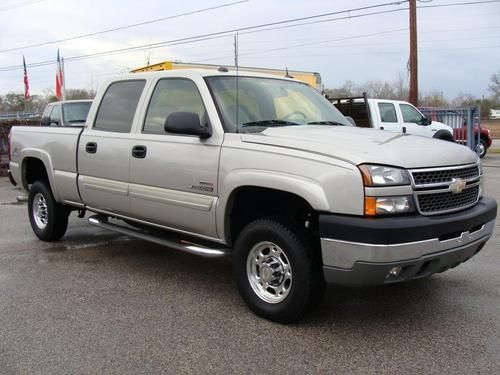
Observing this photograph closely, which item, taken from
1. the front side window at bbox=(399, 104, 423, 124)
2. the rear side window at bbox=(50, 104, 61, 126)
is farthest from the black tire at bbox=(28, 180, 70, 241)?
the front side window at bbox=(399, 104, 423, 124)

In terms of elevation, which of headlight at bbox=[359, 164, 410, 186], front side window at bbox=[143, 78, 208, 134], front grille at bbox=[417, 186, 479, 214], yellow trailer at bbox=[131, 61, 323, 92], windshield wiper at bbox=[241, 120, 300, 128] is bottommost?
front grille at bbox=[417, 186, 479, 214]

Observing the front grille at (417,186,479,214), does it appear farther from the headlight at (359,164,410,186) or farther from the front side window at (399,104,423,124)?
the front side window at (399,104,423,124)

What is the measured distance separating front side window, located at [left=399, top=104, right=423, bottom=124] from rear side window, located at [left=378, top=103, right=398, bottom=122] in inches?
13.6

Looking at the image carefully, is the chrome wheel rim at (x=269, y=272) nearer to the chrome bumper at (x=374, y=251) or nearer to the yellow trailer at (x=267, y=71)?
the chrome bumper at (x=374, y=251)

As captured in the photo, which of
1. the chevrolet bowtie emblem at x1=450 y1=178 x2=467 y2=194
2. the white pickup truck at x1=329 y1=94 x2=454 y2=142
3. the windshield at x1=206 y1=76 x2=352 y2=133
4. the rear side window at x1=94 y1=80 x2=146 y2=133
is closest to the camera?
the chevrolet bowtie emblem at x1=450 y1=178 x2=467 y2=194

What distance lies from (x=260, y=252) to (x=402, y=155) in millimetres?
1317

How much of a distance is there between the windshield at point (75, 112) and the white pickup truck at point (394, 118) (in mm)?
6459

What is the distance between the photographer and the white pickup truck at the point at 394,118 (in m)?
14.2

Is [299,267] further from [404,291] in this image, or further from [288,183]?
[404,291]

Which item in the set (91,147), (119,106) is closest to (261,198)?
(119,106)

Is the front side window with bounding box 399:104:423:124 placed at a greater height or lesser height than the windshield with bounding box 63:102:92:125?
lesser

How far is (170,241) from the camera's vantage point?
4988 millimetres

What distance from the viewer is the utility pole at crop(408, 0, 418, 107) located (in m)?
20.7

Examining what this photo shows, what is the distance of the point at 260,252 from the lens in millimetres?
4199
